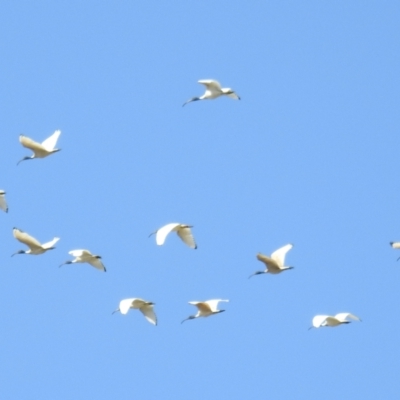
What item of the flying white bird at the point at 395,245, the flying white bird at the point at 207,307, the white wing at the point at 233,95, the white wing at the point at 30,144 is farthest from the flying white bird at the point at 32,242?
the flying white bird at the point at 395,245

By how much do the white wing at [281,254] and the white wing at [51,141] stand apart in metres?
5.55

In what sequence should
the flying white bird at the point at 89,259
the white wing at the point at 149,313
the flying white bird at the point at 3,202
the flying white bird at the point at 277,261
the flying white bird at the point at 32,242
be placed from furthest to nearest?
1. the flying white bird at the point at 3,202
2. the flying white bird at the point at 32,242
3. the flying white bird at the point at 89,259
4. the white wing at the point at 149,313
5. the flying white bird at the point at 277,261

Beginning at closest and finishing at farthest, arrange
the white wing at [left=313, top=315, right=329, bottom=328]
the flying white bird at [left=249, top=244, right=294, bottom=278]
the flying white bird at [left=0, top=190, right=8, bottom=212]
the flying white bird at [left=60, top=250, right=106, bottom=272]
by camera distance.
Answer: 1. the white wing at [left=313, top=315, right=329, bottom=328]
2. the flying white bird at [left=249, top=244, right=294, bottom=278]
3. the flying white bird at [left=60, top=250, right=106, bottom=272]
4. the flying white bird at [left=0, top=190, right=8, bottom=212]

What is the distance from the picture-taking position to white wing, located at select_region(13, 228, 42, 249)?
3978 cm

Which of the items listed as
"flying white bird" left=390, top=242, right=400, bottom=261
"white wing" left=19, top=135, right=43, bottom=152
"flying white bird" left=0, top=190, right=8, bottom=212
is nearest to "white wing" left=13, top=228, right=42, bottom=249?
"flying white bird" left=0, top=190, right=8, bottom=212

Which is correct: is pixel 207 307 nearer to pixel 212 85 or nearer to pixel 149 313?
pixel 149 313

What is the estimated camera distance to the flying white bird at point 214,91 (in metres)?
39.4

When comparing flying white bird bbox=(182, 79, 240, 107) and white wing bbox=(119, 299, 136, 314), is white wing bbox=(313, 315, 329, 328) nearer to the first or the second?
white wing bbox=(119, 299, 136, 314)

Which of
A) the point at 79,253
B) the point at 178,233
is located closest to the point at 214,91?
the point at 178,233

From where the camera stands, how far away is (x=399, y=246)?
41438 millimetres

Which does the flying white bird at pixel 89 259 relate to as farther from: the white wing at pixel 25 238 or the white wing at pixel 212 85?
the white wing at pixel 212 85

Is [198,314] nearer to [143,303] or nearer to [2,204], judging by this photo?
[143,303]

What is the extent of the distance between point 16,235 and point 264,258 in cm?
578

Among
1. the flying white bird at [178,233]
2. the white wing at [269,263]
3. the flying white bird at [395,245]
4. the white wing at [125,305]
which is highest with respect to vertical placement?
the flying white bird at [395,245]
